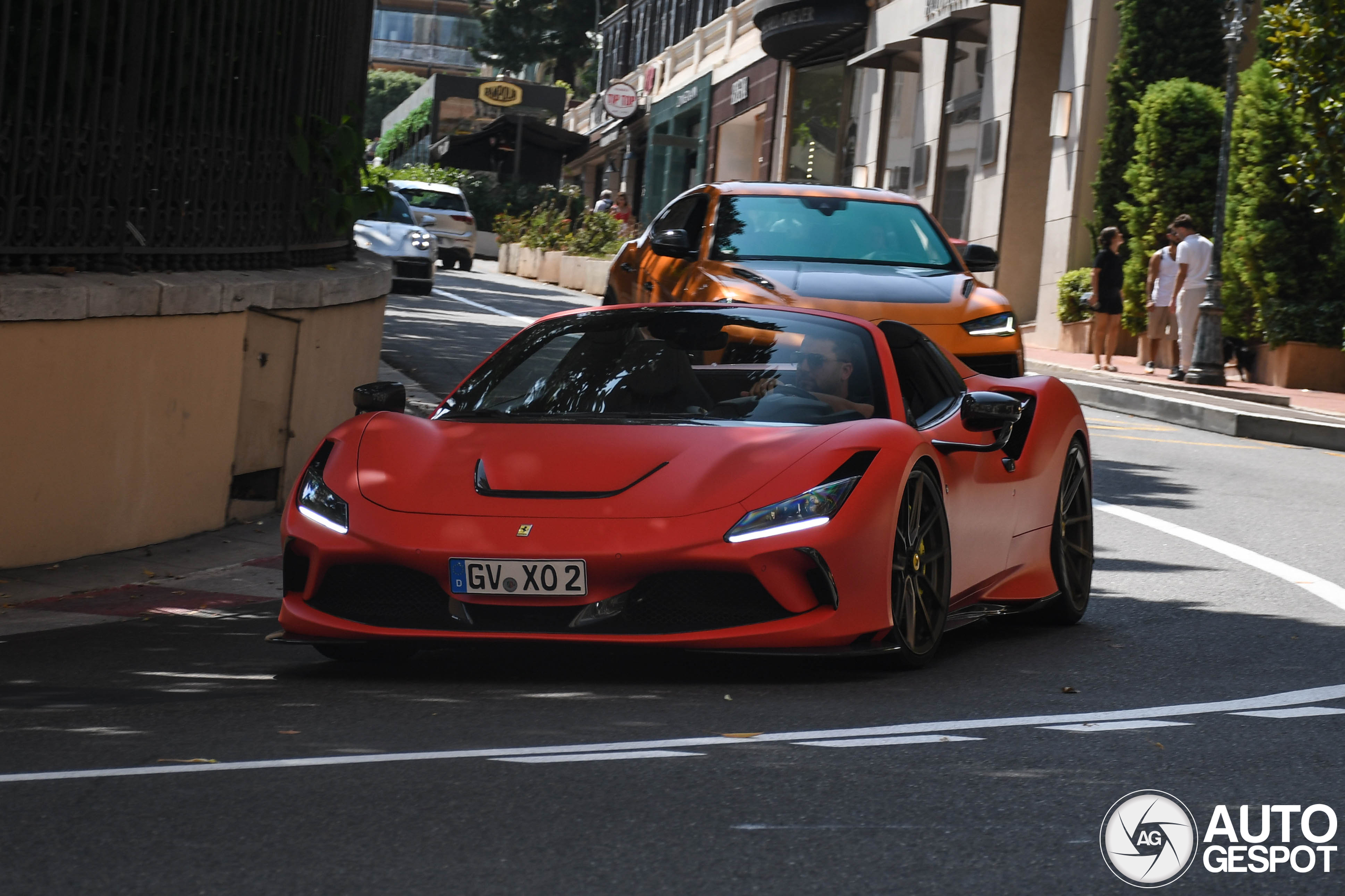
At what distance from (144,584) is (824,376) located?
3141 millimetres

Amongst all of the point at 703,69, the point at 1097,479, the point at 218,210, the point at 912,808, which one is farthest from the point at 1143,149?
the point at 703,69

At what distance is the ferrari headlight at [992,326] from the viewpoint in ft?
36.8

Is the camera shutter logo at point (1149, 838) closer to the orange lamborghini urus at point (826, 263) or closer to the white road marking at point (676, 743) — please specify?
the white road marking at point (676, 743)

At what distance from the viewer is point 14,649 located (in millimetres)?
6605

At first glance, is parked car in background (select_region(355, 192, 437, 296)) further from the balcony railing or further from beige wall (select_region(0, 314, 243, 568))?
the balcony railing

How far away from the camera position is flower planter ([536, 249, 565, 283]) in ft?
129

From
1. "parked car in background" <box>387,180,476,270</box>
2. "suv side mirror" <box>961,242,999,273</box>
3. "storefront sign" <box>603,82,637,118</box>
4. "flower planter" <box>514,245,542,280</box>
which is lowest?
"suv side mirror" <box>961,242,999,273</box>

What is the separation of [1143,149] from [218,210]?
17938 millimetres

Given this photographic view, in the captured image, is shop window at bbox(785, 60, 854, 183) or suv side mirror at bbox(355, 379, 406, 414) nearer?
suv side mirror at bbox(355, 379, 406, 414)

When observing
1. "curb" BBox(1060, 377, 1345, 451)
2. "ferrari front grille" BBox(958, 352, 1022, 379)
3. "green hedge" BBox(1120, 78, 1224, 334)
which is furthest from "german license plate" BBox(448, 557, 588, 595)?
"green hedge" BBox(1120, 78, 1224, 334)

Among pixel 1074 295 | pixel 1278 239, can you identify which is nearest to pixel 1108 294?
pixel 1278 239

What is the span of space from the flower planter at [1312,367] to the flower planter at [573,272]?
17.1 meters

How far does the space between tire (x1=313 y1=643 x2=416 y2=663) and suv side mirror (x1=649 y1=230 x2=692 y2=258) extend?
5.88 meters

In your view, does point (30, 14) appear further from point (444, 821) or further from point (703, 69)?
point (703, 69)
